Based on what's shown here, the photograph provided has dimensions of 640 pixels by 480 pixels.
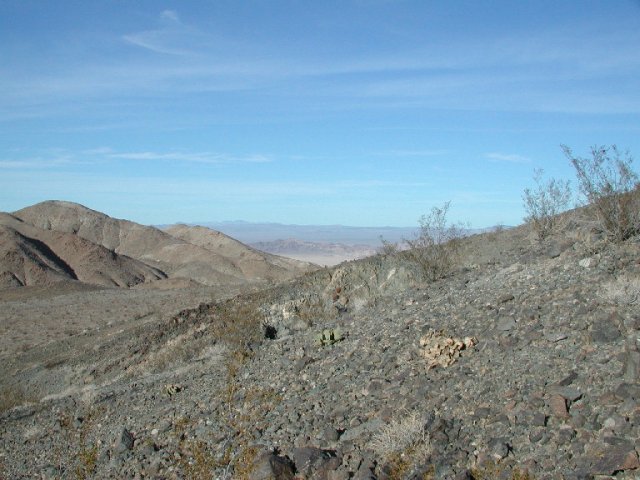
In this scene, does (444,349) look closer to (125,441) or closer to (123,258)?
(125,441)

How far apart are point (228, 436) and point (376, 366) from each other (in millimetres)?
2017

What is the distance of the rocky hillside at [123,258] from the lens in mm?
57281

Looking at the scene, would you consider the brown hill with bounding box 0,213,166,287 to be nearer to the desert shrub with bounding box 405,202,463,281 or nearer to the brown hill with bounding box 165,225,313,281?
the brown hill with bounding box 165,225,313,281

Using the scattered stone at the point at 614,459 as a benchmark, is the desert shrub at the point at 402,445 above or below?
below

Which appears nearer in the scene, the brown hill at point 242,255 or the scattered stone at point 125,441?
the scattered stone at point 125,441

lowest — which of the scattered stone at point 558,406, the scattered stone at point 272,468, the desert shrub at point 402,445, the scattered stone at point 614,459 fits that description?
the scattered stone at point 272,468

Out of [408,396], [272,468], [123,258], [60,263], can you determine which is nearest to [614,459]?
[408,396]

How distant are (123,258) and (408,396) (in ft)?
198

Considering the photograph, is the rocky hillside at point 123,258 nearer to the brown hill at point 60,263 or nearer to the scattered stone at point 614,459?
the brown hill at point 60,263

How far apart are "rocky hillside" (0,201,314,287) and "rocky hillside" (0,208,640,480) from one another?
35.0 metres

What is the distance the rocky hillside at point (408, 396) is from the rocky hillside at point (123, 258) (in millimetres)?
34984

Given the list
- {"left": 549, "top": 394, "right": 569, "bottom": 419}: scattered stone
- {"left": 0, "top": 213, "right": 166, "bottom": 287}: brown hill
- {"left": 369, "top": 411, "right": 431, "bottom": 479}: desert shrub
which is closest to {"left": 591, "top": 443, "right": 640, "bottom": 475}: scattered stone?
{"left": 549, "top": 394, "right": 569, "bottom": 419}: scattered stone

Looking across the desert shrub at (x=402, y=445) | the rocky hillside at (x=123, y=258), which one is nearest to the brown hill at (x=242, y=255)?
the rocky hillside at (x=123, y=258)

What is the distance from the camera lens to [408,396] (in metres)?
6.96
